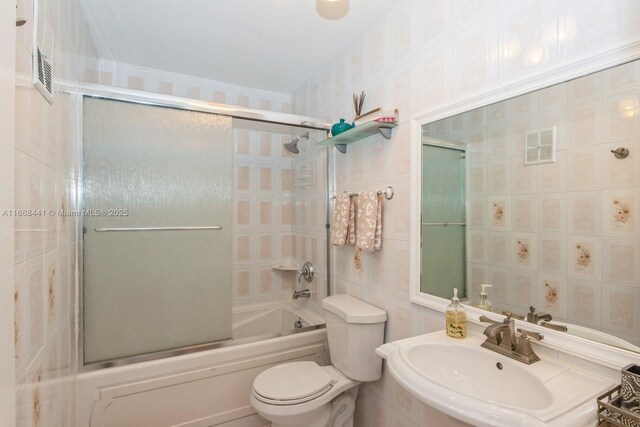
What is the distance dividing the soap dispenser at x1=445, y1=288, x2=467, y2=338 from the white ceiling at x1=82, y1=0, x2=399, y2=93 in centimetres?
152

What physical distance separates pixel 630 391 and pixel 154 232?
1798mm

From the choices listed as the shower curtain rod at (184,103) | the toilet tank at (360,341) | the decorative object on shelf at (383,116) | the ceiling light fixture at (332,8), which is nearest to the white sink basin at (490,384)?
the toilet tank at (360,341)

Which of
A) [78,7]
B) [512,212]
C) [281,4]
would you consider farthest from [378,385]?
[78,7]

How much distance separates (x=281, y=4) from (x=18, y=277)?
1616 millimetres

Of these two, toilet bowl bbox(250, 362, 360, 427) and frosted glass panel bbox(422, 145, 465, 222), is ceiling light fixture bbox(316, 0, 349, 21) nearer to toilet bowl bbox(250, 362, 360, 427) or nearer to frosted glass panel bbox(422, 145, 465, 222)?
frosted glass panel bbox(422, 145, 465, 222)

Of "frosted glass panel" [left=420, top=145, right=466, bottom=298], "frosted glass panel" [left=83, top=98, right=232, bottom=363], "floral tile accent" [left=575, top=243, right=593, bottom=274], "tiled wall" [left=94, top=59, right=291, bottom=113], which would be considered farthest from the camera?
"tiled wall" [left=94, top=59, right=291, bottom=113]

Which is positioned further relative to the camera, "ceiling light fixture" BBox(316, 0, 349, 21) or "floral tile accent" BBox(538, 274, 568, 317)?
"ceiling light fixture" BBox(316, 0, 349, 21)

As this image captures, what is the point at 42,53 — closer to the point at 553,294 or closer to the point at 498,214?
the point at 498,214

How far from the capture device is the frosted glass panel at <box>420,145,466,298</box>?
133cm

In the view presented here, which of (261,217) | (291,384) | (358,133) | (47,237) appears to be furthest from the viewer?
(261,217)

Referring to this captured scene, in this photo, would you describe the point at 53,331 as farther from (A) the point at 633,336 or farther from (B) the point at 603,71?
(B) the point at 603,71

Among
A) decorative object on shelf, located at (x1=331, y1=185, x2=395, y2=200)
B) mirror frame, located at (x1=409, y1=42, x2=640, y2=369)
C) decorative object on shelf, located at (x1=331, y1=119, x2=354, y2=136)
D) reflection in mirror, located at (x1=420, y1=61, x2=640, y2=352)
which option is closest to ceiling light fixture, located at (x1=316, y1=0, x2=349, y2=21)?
decorative object on shelf, located at (x1=331, y1=119, x2=354, y2=136)

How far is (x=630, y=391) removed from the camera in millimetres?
692

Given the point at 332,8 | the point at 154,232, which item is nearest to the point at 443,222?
the point at 332,8
